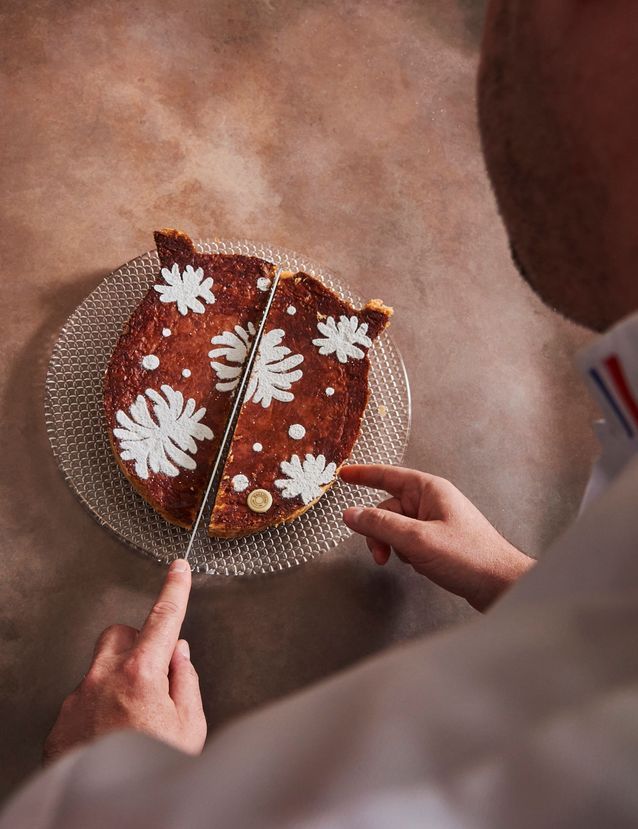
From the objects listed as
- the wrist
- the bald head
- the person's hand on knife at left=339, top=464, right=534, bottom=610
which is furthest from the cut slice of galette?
the bald head

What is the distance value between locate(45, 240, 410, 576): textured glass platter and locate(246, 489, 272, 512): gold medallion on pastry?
7cm

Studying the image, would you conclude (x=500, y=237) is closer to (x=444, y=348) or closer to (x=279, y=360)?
Result: (x=444, y=348)

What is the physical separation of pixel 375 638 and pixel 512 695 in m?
0.84

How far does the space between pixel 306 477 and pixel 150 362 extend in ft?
1.03

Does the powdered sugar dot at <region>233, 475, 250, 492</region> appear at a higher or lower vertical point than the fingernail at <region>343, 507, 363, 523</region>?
lower

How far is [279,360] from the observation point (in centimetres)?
120

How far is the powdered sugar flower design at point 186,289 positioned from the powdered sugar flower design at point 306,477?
0.31 metres

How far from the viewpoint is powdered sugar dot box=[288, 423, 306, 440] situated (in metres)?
1.16

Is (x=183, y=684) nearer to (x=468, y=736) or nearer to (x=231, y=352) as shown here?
(x=231, y=352)

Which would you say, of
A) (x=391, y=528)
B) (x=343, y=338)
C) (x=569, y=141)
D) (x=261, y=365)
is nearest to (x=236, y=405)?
(x=261, y=365)

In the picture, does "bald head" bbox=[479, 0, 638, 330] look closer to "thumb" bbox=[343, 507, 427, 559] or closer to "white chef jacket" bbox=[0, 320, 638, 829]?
"white chef jacket" bbox=[0, 320, 638, 829]

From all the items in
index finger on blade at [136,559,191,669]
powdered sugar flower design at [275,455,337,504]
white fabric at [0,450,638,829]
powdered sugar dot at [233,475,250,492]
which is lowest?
index finger on blade at [136,559,191,669]

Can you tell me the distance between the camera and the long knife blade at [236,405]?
1.11 m

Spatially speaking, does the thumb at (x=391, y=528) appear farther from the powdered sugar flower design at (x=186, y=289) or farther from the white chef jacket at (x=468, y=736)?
the white chef jacket at (x=468, y=736)
